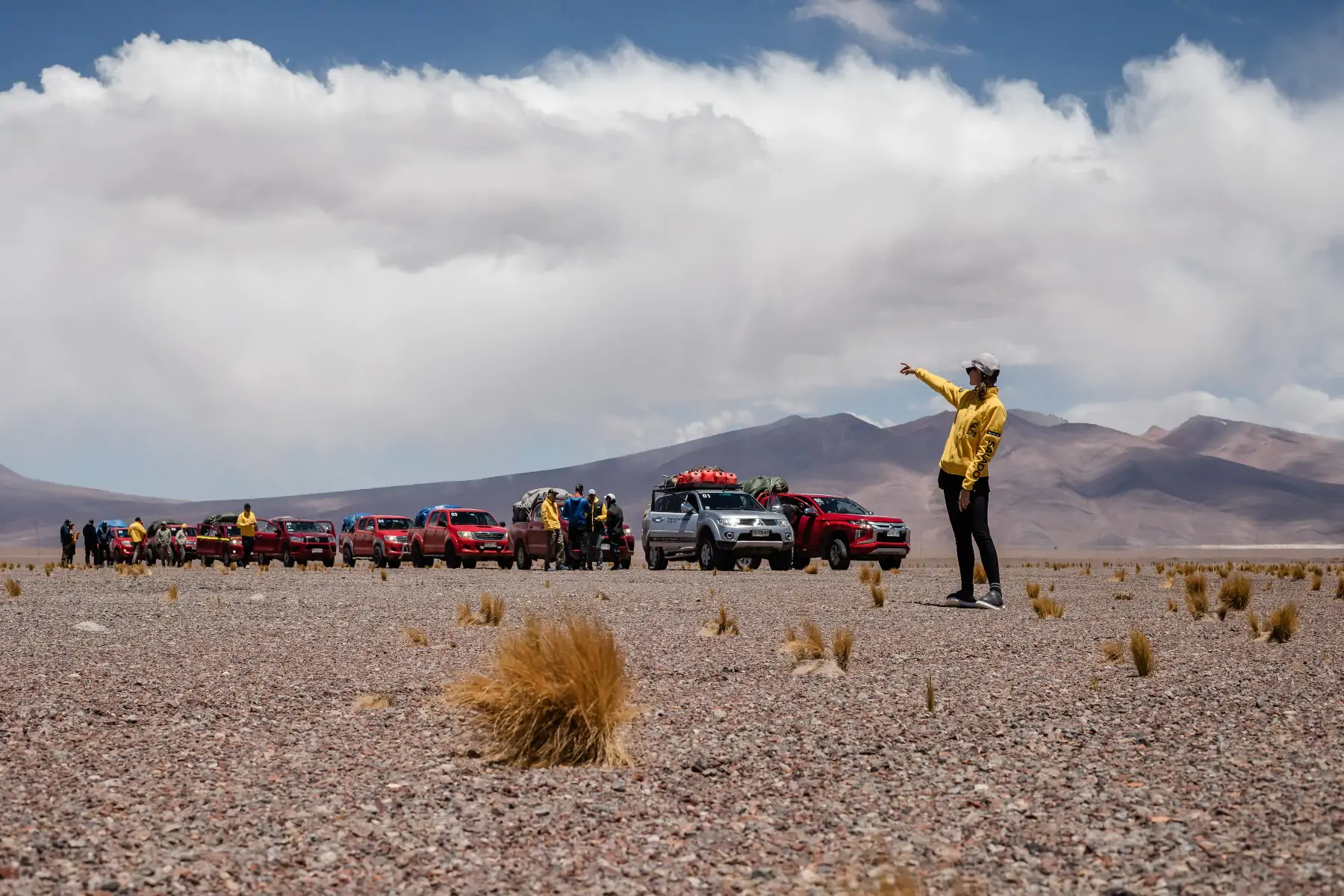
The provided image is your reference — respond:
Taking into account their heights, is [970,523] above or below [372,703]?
above

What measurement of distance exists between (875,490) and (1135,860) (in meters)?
188

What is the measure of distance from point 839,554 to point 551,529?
6848 millimetres

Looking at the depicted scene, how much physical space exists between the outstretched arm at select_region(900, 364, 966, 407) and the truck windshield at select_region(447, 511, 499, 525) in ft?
78.2

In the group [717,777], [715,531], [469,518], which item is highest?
[469,518]

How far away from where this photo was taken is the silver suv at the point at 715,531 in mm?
27562

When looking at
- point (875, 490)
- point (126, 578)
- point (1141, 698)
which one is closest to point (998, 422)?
point (1141, 698)

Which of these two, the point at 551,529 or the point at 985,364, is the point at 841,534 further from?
the point at 985,364

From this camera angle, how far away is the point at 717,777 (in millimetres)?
5707

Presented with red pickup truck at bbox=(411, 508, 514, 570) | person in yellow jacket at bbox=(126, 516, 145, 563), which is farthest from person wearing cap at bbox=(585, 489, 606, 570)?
person in yellow jacket at bbox=(126, 516, 145, 563)

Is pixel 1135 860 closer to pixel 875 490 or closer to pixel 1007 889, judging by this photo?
pixel 1007 889

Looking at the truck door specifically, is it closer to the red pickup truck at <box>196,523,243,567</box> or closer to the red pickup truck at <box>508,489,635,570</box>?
the red pickup truck at <box>508,489,635,570</box>

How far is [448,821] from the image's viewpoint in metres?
5.06

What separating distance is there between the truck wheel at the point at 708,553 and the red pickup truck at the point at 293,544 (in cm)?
1737

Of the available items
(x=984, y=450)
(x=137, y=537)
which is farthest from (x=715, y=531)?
(x=137, y=537)
